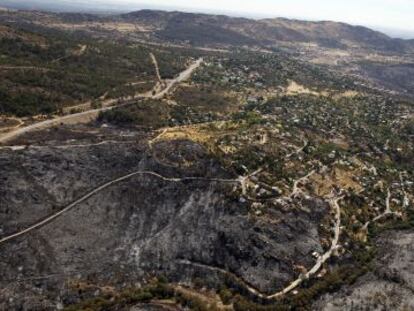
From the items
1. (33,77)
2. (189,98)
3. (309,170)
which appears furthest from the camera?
(189,98)

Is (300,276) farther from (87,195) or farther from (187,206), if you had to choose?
(87,195)

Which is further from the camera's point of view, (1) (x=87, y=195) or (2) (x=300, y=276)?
(1) (x=87, y=195)

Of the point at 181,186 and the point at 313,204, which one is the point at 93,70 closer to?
the point at 181,186

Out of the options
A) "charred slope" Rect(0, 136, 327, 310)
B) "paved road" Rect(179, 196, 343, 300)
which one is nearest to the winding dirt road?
"charred slope" Rect(0, 136, 327, 310)

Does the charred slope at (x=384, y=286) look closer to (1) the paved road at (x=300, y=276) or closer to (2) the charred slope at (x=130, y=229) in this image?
(1) the paved road at (x=300, y=276)

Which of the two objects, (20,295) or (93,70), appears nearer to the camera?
(20,295)

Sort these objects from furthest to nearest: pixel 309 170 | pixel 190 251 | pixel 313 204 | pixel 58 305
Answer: pixel 309 170
pixel 313 204
pixel 190 251
pixel 58 305

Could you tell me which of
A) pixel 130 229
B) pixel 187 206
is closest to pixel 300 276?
pixel 187 206

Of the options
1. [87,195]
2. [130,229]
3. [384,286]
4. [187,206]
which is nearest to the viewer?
[384,286]

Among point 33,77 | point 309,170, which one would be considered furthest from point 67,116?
point 309,170

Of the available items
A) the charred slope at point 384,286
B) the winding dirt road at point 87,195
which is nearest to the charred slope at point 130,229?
the winding dirt road at point 87,195

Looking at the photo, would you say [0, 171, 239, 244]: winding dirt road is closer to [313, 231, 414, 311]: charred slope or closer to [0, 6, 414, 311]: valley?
[0, 6, 414, 311]: valley
